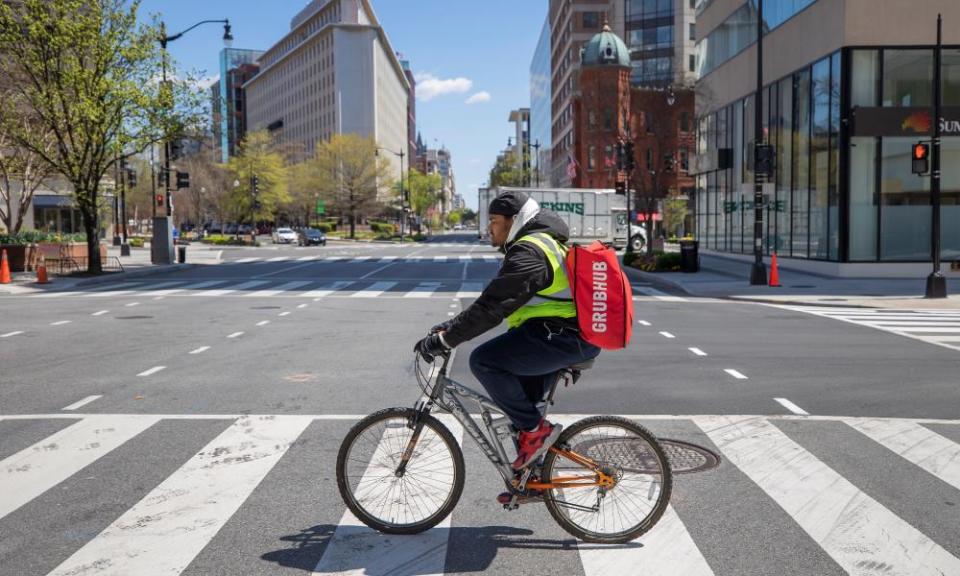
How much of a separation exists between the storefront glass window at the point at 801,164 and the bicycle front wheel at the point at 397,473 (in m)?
28.5

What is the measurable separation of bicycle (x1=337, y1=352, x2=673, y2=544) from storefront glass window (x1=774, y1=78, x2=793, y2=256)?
30.0 m

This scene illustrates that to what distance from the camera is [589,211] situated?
5325 centimetres

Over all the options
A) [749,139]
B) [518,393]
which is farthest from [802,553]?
[749,139]

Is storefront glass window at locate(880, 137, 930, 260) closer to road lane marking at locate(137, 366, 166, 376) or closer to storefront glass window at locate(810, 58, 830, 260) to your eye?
storefront glass window at locate(810, 58, 830, 260)

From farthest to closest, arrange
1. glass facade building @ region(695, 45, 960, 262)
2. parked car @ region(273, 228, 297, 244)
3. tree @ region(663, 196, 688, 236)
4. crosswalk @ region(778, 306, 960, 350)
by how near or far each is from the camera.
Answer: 1. parked car @ region(273, 228, 297, 244)
2. tree @ region(663, 196, 688, 236)
3. glass facade building @ region(695, 45, 960, 262)
4. crosswalk @ region(778, 306, 960, 350)

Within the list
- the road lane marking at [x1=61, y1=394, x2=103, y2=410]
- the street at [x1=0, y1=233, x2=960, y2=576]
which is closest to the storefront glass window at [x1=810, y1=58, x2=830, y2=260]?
the street at [x1=0, y1=233, x2=960, y2=576]

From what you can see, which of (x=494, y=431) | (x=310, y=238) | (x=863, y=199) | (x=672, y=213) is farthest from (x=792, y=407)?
(x=672, y=213)

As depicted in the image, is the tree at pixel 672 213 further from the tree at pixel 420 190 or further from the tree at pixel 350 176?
the tree at pixel 420 190

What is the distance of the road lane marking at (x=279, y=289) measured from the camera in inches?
877

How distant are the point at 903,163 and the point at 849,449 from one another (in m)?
24.4

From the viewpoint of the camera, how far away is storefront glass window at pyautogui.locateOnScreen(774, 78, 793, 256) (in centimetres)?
3281

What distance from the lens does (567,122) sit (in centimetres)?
9744

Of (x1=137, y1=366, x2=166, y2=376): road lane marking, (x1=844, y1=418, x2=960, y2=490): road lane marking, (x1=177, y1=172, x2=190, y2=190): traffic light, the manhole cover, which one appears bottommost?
(x1=844, y1=418, x2=960, y2=490): road lane marking

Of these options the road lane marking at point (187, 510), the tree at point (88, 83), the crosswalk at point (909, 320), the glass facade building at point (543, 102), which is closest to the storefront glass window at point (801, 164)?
the crosswalk at point (909, 320)
